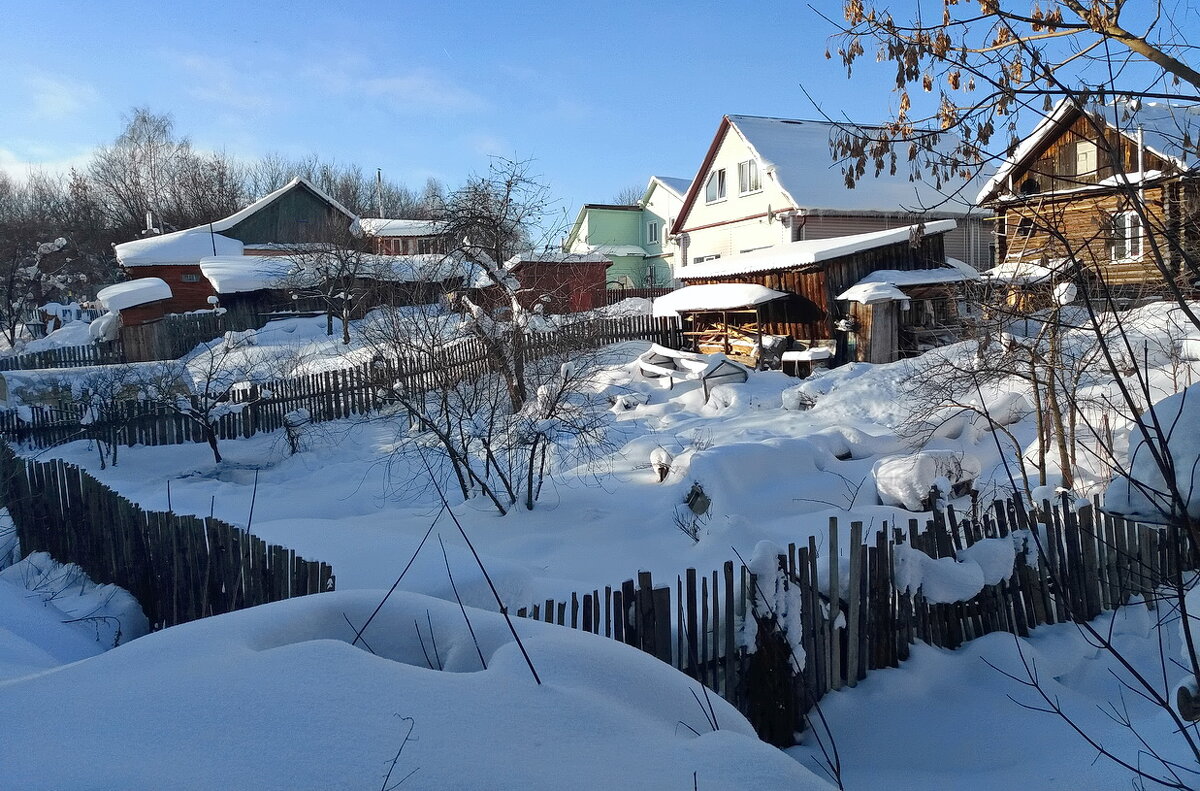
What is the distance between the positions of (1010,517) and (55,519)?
9.29 metres

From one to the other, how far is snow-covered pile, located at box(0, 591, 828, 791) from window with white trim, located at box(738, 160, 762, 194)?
27248 millimetres

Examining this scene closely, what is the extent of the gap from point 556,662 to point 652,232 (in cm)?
4606

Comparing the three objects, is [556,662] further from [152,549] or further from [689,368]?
[689,368]

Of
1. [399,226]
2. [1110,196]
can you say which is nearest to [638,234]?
[399,226]

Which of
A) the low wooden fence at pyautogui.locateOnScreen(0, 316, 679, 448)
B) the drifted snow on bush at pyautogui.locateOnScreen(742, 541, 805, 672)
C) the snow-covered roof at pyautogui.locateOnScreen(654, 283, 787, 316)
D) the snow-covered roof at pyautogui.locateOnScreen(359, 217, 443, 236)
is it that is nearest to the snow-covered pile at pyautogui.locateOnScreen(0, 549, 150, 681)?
the drifted snow on bush at pyautogui.locateOnScreen(742, 541, 805, 672)

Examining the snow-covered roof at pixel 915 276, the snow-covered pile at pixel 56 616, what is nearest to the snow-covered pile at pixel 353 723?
the snow-covered pile at pixel 56 616

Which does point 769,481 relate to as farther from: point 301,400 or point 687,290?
point 687,290

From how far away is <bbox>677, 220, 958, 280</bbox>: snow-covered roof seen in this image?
59.5ft

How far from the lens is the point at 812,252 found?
18.5 metres

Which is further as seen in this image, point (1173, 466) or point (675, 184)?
point (675, 184)

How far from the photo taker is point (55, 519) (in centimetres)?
805

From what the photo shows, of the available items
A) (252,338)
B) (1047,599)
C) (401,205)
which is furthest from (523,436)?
(401,205)

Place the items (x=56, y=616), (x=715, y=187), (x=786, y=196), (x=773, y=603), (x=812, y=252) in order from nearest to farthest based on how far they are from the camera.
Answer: (x=773, y=603) < (x=56, y=616) < (x=812, y=252) < (x=786, y=196) < (x=715, y=187)

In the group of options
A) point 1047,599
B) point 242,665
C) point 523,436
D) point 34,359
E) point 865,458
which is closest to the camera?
point 242,665
